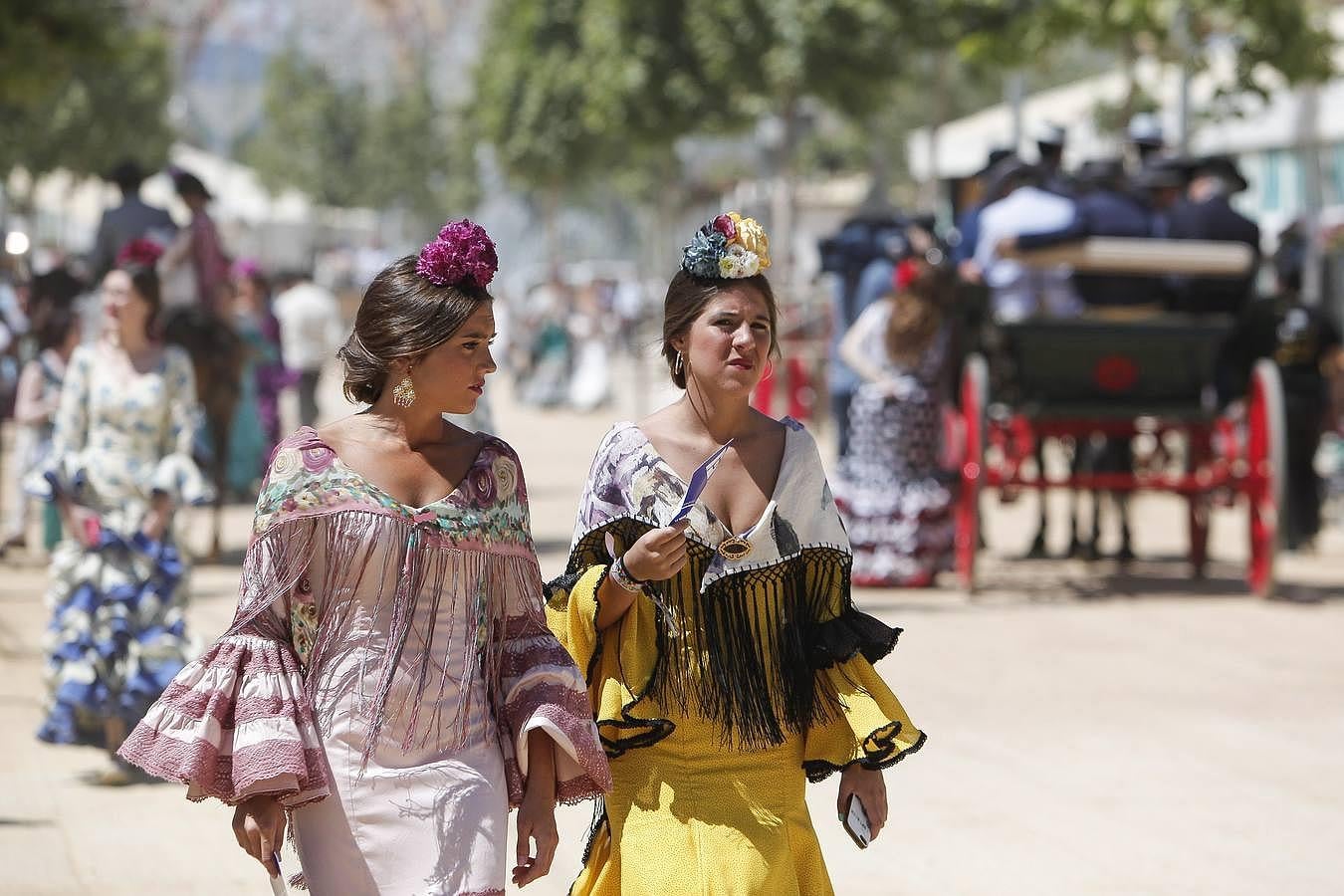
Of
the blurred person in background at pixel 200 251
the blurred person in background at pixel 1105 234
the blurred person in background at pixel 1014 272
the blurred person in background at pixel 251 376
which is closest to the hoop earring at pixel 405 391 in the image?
the blurred person in background at pixel 1105 234

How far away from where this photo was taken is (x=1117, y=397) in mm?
11992

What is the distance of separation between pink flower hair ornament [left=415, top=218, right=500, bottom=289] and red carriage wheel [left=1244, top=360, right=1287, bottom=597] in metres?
8.32

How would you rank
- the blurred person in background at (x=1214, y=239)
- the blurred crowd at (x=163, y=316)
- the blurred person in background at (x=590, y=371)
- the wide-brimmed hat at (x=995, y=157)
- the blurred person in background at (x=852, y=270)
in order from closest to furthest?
the blurred person in background at (x=1214, y=239), the blurred crowd at (x=163, y=316), the wide-brimmed hat at (x=995, y=157), the blurred person in background at (x=852, y=270), the blurred person in background at (x=590, y=371)

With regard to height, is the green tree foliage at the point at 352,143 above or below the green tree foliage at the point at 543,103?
above

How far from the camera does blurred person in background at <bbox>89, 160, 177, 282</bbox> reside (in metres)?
14.1

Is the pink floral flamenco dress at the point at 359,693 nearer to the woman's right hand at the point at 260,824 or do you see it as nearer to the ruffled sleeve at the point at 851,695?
the woman's right hand at the point at 260,824

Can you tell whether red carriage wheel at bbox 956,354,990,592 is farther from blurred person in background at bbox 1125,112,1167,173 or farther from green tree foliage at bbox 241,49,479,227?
green tree foliage at bbox 241,49,479,227

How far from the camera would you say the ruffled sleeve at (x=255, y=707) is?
12.2 ft

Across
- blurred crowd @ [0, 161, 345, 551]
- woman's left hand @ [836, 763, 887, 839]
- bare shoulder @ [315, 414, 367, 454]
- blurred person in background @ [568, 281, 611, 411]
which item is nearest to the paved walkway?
blurred crowd @ [0, 161, 345, 551]

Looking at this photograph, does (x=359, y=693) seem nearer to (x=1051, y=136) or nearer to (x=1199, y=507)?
(x=1199, y=507)

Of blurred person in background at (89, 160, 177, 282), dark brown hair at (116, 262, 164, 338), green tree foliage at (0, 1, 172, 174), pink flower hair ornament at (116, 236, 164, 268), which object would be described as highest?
green tree foliage at (0, 1, 172, 174)

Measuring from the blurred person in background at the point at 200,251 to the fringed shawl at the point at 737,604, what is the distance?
10358 mm

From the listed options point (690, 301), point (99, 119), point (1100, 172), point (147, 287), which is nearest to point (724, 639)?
point (690, 301)

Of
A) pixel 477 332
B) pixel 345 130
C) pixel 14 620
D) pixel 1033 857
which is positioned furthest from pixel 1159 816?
pixel 345 130
